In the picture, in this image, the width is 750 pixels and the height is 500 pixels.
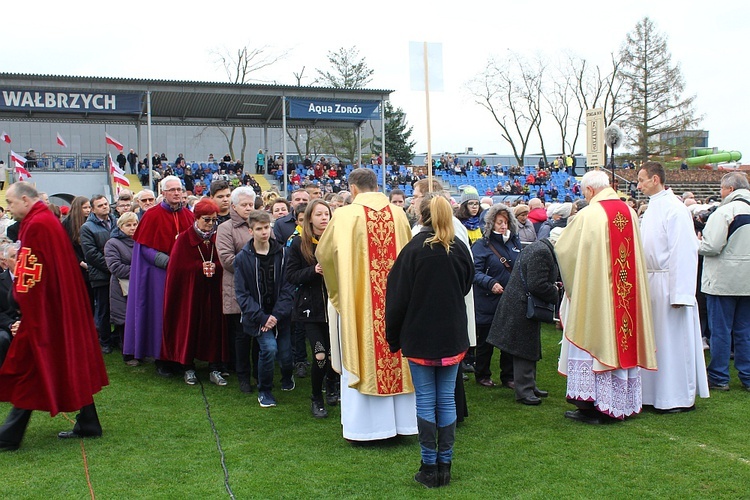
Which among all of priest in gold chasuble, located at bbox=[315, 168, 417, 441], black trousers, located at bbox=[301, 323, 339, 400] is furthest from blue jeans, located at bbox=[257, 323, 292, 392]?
priest in gold chasuble, located at bbox=[315, 168, 417, 441]

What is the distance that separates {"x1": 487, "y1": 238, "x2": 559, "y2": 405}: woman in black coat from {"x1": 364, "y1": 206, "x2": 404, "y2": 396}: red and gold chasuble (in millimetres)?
1575

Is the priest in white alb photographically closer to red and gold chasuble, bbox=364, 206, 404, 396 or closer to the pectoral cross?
red and gold chasuble, bbox=364, 206, 404, 396

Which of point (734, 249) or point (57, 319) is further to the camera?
point (734, 249)

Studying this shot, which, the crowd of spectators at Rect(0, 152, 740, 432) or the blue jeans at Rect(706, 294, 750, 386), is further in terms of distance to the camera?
the blue jeans at Rect(706, 294, 750, 386)

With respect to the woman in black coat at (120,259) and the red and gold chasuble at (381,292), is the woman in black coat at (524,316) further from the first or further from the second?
the woman in black coat at (120,259)

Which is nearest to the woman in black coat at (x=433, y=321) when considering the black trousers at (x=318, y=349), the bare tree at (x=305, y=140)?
the black trousers at (x=318, y=349)

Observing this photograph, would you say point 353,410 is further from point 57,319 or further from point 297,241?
point 57,319

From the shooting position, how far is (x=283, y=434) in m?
5.86

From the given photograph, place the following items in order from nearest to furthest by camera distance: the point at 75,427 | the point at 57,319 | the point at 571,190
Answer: the point at 57,319 < the point at 75,427 < the point at 571,190

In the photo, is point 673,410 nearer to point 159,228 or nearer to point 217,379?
point 217,379

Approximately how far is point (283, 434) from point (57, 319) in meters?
1.93

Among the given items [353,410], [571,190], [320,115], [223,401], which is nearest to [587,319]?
[353,410]

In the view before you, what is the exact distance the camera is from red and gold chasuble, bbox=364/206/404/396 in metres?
5.45

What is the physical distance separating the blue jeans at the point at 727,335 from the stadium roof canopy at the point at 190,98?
20.4m
